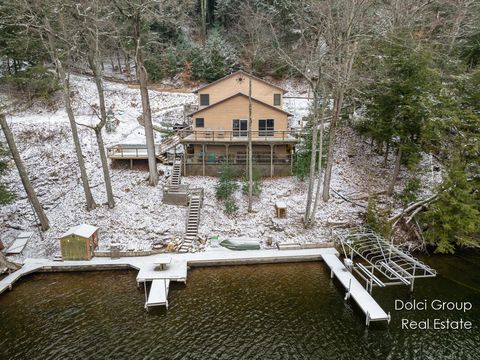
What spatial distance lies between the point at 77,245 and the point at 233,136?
13.2 metres

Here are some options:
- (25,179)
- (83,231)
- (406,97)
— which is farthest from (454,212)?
(25,179)

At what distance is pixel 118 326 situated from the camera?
12109 millimetres

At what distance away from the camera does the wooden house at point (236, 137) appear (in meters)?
23.4

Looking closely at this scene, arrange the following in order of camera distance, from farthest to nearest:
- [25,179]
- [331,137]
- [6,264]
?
[331,137] < [25,179] < [6,264]

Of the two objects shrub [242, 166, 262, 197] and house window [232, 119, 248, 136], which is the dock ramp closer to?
shrub [242, 166, 262, 197]

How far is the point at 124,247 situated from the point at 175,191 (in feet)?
16.3

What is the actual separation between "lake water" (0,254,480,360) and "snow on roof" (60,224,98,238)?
6.56 feet

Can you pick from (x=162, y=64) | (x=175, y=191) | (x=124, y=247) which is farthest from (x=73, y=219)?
(x=162, y=64)

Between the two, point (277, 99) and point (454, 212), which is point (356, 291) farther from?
point (277, 99)

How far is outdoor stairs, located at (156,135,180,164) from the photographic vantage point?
24.2 meters

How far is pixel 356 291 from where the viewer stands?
46.1 feet

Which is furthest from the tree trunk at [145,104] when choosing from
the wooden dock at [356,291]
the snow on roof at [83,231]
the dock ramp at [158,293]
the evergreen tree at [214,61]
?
the evergreen tree at [214,61]

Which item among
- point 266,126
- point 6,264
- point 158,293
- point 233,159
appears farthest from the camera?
point 266,126

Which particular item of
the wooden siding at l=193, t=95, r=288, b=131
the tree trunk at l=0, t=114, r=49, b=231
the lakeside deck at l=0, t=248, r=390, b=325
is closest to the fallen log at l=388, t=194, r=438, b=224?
the lakeside deck at l=0, t=248, r=390, b=325
